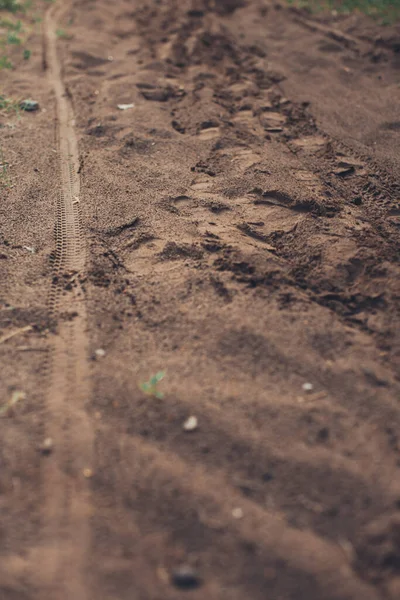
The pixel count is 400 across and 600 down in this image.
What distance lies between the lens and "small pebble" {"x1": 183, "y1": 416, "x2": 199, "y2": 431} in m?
2.21

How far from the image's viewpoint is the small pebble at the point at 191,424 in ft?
7.25

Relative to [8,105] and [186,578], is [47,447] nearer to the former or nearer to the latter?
[186,578]

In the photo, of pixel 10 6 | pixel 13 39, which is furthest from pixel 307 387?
pixel 10 6

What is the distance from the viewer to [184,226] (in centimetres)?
323

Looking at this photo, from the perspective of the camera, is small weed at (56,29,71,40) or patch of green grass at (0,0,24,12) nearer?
small weed at (56,29,71,40)

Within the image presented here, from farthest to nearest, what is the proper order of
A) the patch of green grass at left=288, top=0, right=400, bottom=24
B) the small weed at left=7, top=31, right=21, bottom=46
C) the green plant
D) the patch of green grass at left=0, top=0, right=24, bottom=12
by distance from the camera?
1. the patch of green grass at left=0, top=0, right=24, bottom=12
2. the patch of green grass at left=288, top=0, right=400, bottom=24
3. the small weed at left=7, top=31, right=21, bottom=46
4. the green plant

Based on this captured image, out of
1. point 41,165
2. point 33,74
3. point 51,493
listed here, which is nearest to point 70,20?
point 33,74

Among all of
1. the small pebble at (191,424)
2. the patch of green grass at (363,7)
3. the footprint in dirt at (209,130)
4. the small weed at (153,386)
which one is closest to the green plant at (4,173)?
the footprint in dirt at (209,130)

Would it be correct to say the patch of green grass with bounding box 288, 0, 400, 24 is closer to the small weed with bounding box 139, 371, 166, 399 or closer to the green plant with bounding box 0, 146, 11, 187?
the green plant with bounding box 0, 146, 11, 187

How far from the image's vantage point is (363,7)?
6.25 meters

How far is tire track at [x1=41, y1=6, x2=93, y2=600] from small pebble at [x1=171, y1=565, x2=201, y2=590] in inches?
12.1

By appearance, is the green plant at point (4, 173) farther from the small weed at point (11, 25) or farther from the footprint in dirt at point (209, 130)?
the small weed at point (11, 25)

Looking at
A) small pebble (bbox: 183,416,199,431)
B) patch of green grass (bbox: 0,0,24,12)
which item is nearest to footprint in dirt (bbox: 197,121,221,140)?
small pebble (bbox: 183,416,199,431)

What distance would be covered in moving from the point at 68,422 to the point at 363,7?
6211 millimetres
